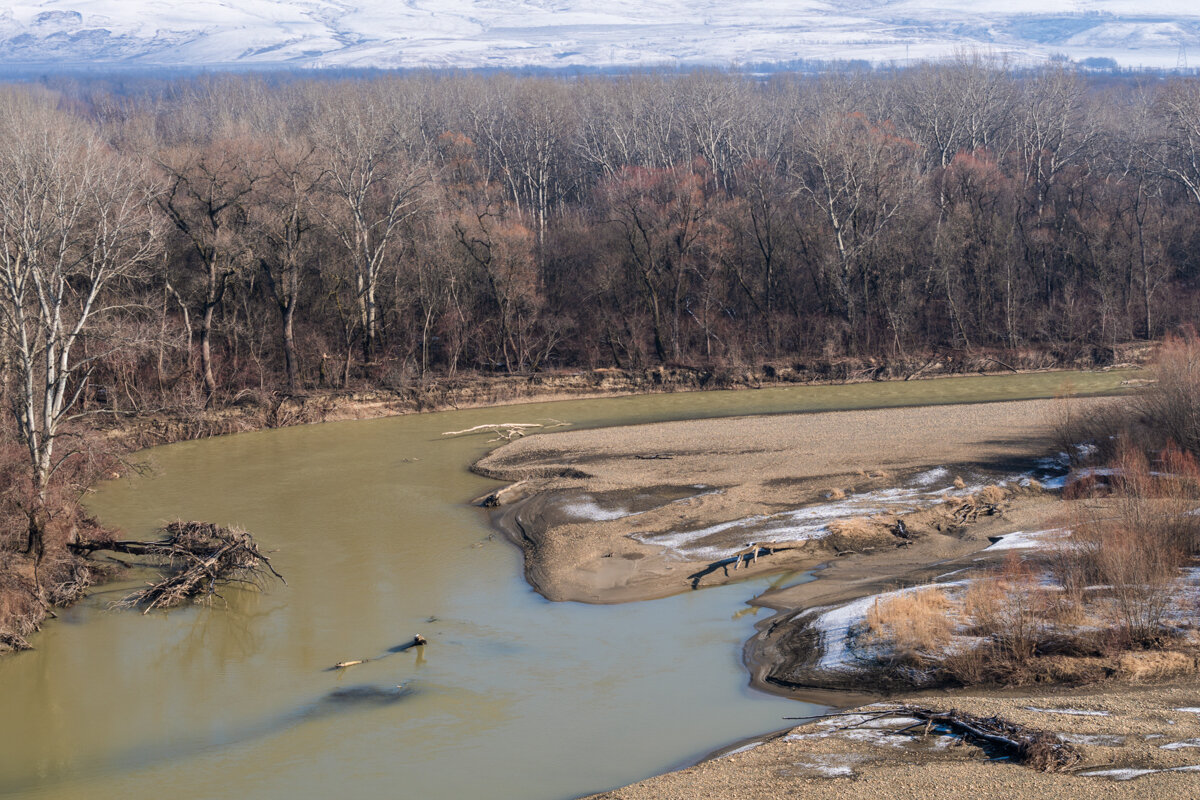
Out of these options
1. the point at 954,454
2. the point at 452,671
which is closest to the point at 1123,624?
the point at 452,671

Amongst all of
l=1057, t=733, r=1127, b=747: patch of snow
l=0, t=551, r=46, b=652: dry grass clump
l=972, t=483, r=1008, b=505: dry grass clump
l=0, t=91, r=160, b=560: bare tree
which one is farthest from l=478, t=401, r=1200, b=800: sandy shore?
l=0, t=91, r=160, b=560: bare tree

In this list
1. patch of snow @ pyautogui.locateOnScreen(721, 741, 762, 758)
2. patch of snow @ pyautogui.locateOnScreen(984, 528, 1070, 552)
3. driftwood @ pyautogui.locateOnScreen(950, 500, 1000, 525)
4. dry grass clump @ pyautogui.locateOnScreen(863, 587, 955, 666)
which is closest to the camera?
patch of snow @ pyautogui.locateOnScreen(721, 741, 762, 758)

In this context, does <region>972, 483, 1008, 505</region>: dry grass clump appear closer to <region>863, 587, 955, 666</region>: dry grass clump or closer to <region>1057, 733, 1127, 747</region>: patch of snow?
<region>863, 587, 955, 666</region>: dry grass clump

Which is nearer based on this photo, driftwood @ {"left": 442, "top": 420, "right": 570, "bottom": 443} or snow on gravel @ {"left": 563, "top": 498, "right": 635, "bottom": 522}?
snow on gravel @ {"left": 563, "top": 498, "right": 635, "bottom": 522}

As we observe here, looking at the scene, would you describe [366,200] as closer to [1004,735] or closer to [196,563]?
[196,563]

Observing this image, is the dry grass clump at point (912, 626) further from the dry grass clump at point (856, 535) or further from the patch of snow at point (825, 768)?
the dry grass clump at point (856, 535)

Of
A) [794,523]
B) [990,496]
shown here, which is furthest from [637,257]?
[794,523]

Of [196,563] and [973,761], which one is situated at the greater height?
[973,761]

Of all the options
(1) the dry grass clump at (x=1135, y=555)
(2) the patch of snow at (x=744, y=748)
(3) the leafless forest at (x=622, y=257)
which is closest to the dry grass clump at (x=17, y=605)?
(2) the patch of snow at (x=744, y=748)
